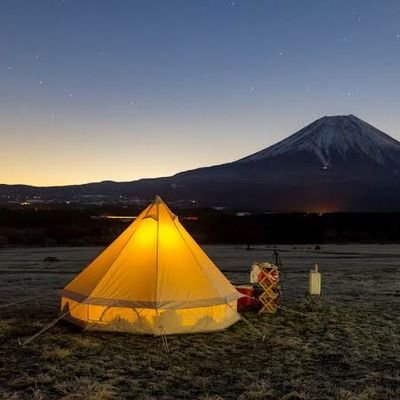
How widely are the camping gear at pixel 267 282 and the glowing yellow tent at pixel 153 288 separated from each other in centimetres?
99

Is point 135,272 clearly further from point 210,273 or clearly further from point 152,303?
point 210,273

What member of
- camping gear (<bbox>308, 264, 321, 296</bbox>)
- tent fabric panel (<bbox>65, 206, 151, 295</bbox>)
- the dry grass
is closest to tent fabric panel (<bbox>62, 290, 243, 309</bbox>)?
tent fabric panel (<bbox>65, 206, 151, 295</bbox>)

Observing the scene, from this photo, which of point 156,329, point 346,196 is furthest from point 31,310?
point 346,196

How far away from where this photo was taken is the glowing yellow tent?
10.9 m

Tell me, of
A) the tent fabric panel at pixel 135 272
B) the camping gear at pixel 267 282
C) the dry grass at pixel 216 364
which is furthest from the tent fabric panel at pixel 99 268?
A: the camping gear at pixel 267 282

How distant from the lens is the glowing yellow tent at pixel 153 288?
35.6 ft

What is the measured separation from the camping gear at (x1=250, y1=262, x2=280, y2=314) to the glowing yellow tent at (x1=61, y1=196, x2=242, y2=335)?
3.24 ft

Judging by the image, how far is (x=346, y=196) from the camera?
188375 millimetres

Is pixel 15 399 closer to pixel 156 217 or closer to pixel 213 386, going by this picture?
pixel 213 386

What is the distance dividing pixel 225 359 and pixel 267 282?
3.86 metres

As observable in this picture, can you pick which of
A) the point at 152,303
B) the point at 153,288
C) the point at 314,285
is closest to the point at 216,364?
the point at 152,303

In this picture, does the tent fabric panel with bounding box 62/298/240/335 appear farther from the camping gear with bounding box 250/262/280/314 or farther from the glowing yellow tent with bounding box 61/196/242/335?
the camping gear with bounding box 250/262/280/314

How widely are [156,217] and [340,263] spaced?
18.5 m

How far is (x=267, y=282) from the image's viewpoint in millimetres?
13062
